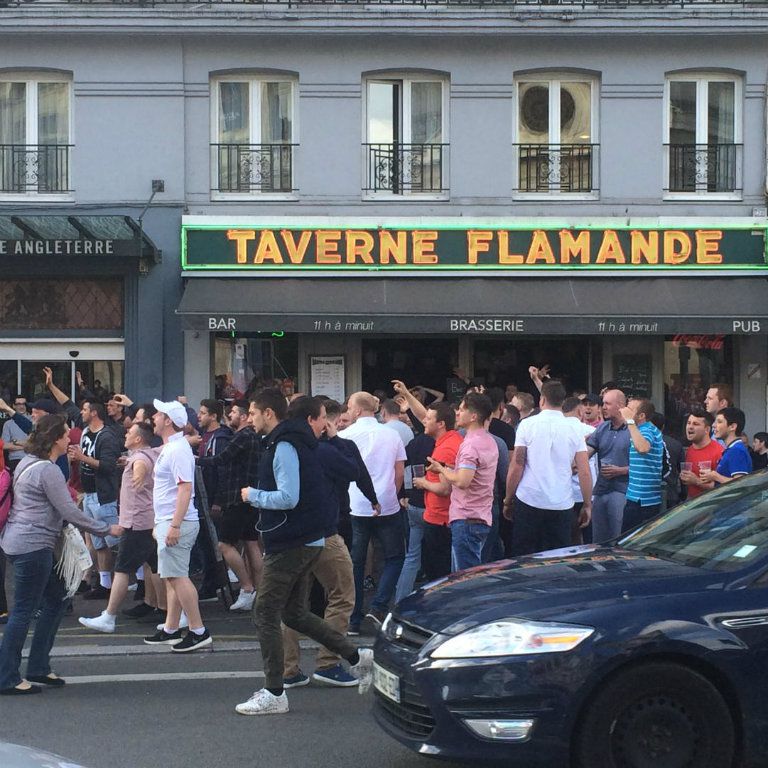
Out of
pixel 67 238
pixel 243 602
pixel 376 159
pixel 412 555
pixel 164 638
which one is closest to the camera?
pixel 164 638

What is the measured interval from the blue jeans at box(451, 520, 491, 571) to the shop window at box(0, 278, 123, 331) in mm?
9597

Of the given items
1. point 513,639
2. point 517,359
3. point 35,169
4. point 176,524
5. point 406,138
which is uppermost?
point 406,138

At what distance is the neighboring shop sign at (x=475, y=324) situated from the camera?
16.1 metres

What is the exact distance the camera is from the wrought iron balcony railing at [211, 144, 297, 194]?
17156 millimetres

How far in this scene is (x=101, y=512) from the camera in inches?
434

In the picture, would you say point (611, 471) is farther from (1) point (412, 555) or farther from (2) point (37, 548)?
(2) point (37, 548)

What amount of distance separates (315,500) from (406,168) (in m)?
10.9

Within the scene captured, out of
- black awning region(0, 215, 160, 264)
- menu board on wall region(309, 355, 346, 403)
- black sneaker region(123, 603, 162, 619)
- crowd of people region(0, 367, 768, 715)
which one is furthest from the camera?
menu board on wall region(309, 355, 346, 403)

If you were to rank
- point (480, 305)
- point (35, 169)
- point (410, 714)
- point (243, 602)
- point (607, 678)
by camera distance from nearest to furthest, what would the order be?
point (607, 678)
point (410, 714)
point (243, 602)
point (480, 305)
point (35, 169)

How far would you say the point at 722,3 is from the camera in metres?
16.9

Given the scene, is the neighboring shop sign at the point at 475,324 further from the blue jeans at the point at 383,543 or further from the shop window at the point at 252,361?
the blue jeans at the point at 383,543

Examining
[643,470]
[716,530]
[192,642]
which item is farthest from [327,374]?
[716,530]

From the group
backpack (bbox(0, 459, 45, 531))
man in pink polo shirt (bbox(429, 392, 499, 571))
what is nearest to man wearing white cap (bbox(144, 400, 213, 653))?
backpack (bbox(0, 459, 45, 531))

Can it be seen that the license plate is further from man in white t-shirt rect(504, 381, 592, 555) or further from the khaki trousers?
man in white t-shirt rect(504, 381, 592, 555)
